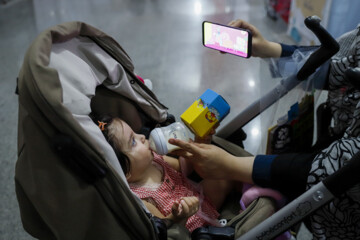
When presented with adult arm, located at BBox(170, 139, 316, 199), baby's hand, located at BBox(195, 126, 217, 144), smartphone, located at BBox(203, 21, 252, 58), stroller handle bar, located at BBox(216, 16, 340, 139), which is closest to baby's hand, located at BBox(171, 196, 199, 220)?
adult arm, located at BBox(170, 139, 316, 199)

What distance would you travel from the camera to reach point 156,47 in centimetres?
283

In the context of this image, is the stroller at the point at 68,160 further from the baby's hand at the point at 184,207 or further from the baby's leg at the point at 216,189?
the baby's leg at the point at 216,189

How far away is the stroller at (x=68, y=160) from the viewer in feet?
2.26

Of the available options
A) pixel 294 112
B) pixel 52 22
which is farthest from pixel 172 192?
pixel 52 22

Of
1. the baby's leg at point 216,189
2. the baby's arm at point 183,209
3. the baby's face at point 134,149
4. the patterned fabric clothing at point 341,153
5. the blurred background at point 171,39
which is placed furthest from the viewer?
the blurred background at point 171,39

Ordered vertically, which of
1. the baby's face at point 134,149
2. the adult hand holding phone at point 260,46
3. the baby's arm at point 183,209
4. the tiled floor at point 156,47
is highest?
the adult hand holding phone at point 260,46

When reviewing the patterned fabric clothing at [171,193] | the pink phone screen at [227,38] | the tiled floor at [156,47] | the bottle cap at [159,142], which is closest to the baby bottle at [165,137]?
the bottle cap at [159,142]

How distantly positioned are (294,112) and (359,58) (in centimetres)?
23

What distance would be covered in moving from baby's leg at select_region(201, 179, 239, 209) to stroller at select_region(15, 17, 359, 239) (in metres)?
0.20

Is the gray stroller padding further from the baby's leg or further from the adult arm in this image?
the baby's leg

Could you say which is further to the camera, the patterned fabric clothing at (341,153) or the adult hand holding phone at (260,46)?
the adult hand holding phone at (260,46)

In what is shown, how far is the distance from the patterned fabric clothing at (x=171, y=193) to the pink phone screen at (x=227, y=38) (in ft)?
1.29

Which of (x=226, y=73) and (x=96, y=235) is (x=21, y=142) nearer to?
(x=96, y=235)

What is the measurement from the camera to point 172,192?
3.68 feet
